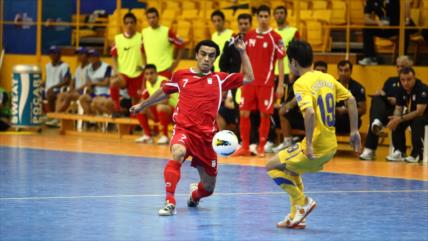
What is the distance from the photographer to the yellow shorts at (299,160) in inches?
355


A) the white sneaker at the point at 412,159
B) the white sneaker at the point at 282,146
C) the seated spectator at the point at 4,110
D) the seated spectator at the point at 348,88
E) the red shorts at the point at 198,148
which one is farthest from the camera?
the seated spectator at the point at 4,110

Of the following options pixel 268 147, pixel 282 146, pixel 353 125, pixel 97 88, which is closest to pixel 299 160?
pixel 353 125

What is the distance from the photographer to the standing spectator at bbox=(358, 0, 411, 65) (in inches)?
717

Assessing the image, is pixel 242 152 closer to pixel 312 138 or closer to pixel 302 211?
pixel 302 211

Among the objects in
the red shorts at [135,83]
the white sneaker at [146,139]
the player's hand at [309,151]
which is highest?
the player's hand at [309,151]

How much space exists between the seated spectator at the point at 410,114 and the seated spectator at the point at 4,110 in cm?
848

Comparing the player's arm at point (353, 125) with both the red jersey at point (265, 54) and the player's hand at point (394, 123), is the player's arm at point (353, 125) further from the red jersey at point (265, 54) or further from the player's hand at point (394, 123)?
the red jersey at point (265, 54)

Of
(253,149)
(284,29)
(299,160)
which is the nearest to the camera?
(299,160)

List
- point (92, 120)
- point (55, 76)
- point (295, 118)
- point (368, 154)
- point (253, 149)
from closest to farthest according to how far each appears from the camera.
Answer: point (368, 154) → point (253, 149) → point (295, 118) → point (92, 120) → point (55, 76)

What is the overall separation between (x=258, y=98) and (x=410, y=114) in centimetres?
244

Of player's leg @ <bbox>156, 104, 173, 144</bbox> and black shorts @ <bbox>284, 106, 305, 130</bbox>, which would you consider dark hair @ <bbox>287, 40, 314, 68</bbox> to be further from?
player's leg @ <bbox>156, 104, 173, 144</bbox>

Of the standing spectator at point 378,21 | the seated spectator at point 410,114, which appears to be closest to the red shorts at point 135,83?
the standing spectator at point 378,21

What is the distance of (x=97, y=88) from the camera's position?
821 inches

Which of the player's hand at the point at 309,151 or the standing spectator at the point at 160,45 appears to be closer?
the player's hand at the point at 309,151
